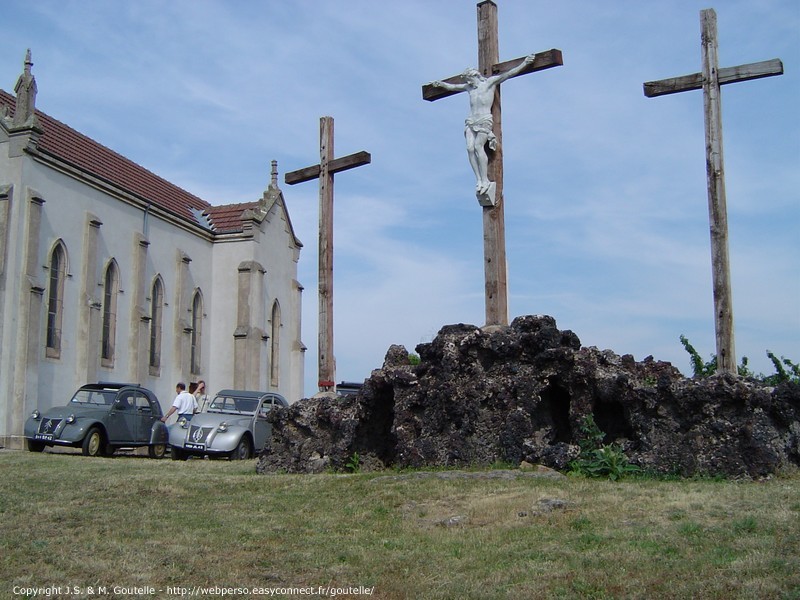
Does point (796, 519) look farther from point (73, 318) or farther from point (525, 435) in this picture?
point (73, 318)

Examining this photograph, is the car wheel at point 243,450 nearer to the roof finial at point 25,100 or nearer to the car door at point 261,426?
the car door at point 261,426

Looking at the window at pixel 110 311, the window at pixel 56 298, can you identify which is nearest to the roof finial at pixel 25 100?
the window at pixel 56 298

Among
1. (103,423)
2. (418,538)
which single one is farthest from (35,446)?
(418,538)

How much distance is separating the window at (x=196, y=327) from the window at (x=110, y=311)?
17.8 ft

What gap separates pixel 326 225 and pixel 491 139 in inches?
193

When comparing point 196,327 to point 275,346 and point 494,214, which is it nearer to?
point 275,346

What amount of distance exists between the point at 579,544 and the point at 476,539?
984 mm

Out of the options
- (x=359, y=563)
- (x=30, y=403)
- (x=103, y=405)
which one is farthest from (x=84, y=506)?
(x=30, y=403)

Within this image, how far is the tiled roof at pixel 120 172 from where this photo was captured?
30.2 m

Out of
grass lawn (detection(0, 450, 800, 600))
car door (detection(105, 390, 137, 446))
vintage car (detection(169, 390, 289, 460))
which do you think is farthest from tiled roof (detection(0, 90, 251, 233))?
grass lawn (detection(0, 450, 800, 600))

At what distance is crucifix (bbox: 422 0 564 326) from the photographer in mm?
13602

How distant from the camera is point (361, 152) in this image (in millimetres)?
17766

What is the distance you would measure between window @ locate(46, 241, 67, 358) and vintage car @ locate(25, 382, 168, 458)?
621cm

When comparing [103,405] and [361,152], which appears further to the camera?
[103,405]
